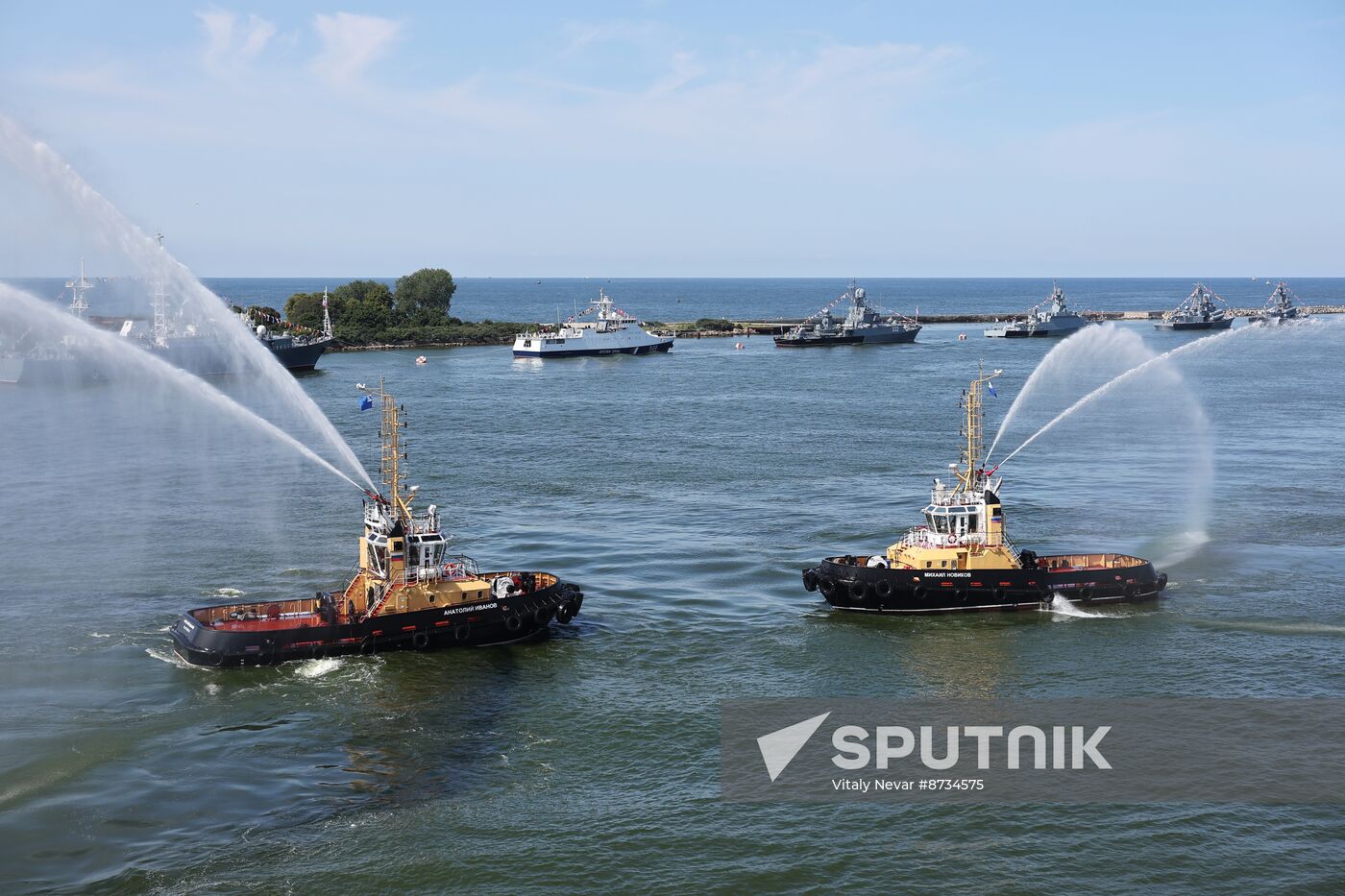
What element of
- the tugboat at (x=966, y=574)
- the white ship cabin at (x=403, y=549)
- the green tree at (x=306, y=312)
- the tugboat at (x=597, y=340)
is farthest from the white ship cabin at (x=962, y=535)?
the green tree at (x=306, y=312)

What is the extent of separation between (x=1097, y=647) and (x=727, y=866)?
885 inches

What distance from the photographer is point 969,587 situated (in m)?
52.5

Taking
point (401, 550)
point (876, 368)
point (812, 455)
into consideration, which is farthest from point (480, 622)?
point (876, 368)

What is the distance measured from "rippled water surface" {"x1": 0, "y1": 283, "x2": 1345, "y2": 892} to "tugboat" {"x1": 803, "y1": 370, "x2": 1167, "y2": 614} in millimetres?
1121

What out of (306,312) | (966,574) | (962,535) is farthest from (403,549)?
(306,312)

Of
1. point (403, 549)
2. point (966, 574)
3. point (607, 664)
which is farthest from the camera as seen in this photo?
point (966, 574)

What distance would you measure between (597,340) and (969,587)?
448ft

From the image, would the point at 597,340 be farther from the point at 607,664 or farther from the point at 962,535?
the point at 607,664

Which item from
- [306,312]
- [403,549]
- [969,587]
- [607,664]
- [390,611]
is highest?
[306,312]

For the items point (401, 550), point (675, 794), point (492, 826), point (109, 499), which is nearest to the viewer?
point (492, 826)

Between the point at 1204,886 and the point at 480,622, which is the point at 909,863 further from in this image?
the point at 480,622

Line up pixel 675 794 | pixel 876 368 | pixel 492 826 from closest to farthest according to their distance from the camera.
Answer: pixel 492 826
pixel 675 794
pixel 876 368

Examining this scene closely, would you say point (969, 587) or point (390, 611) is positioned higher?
point (390, 611)

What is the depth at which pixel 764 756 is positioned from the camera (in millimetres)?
38031
